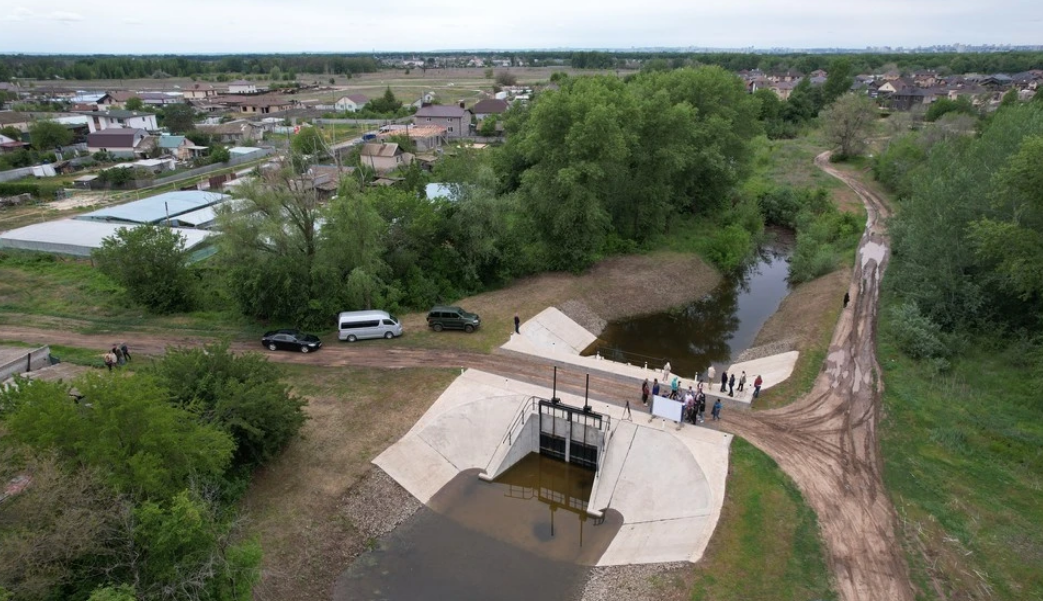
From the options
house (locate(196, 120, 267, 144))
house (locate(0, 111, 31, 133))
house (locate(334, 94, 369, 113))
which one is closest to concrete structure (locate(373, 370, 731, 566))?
house (locate(196, 120, 267, 144))

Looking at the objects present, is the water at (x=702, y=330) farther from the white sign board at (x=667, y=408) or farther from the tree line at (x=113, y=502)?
the tree line at (x=113, y=502)

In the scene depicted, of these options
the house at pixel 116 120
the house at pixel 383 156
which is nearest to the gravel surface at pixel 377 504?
the house at pixel 383 156

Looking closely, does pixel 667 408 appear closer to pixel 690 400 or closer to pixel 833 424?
pixel 690 400

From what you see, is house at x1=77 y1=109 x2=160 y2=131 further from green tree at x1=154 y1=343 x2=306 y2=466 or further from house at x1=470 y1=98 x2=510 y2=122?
green tree at x1=154 y1=343 x2=306 y2=466

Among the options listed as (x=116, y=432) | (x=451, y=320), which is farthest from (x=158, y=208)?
(x=116, y=432)

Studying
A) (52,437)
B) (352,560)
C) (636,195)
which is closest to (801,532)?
(352,560)
